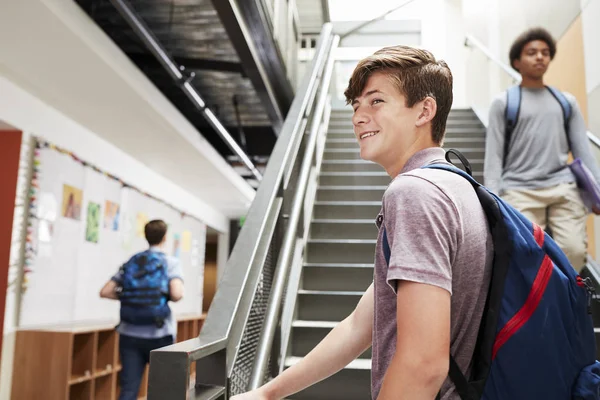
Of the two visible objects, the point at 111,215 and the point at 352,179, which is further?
the point at 111,215

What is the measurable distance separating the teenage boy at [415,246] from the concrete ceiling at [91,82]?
3.91 metres

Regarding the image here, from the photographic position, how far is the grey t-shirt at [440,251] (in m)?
0.89

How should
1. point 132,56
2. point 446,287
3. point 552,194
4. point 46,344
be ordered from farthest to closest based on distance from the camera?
1. point 132,56
2. point 46,344
3. point 552,194
4. point 446,287

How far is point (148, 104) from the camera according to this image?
21.6 feet

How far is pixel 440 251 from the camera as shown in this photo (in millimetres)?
898

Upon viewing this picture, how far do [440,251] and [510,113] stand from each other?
2.68 meters

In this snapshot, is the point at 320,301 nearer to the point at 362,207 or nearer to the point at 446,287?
the point at 362,207

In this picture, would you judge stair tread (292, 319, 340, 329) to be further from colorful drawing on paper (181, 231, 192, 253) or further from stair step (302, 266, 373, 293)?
colorful drawing on paper (181, 231, 192, 253)

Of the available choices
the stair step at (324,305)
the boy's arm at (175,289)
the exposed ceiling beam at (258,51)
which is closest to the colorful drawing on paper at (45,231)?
the boy's arm at (175,289)

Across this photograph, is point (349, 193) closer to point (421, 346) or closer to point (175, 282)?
point (175, 282)

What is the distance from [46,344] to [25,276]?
28.4 inches

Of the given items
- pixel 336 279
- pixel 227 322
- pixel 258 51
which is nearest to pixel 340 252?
pixel 336 279

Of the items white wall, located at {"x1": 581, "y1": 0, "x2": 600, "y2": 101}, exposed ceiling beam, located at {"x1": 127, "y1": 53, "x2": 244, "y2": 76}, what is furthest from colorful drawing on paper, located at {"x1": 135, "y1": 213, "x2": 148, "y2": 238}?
white wall, located at {"x1": 581, "y1": 0, "x2": 600, "y2": 101}

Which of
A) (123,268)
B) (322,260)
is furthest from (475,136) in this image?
(123,268)
